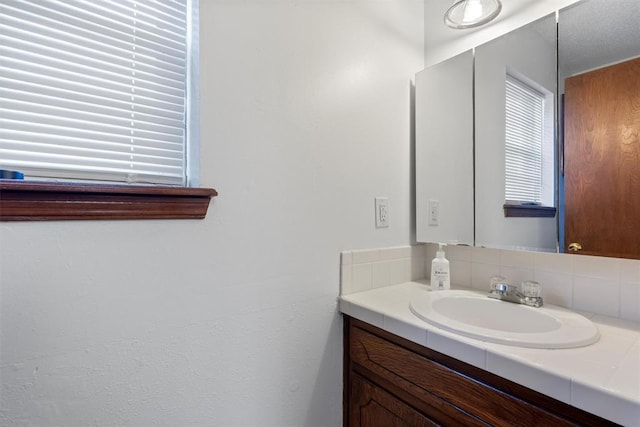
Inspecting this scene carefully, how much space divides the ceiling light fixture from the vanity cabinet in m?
1.15

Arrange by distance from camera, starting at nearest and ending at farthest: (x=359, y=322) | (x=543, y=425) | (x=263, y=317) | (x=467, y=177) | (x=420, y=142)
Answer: (x=543, y=425) < (x=263, y=317) < (x=359, y=322) < (x=467, y=177) < (x=420, y=142)

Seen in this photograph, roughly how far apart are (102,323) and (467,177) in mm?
1284

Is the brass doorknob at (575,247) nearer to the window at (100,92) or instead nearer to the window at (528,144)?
the window at (528,144)

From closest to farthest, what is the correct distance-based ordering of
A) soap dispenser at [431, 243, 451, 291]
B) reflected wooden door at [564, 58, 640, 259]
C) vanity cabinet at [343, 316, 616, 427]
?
1. vanity cabinet at [343, 316, 616, 427]
2. reflected wooden door at [564, 58, 640, 259]
3. soap dispenser at [431, 243, 451, 291]

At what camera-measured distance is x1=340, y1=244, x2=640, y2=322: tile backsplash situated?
3.03ft

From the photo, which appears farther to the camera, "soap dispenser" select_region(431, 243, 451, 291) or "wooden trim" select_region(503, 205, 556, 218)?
"soap dispenser" select_region(431, 243, 451, 291)

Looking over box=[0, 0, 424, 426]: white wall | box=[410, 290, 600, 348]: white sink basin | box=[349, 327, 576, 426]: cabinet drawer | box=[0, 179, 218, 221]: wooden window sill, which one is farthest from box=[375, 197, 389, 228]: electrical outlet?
box=[0, 179, 218, 221]: wooden window sill

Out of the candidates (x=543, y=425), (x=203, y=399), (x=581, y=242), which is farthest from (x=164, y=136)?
(x=581, y=242)

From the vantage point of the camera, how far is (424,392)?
85cm

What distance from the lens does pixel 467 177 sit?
4.00ft

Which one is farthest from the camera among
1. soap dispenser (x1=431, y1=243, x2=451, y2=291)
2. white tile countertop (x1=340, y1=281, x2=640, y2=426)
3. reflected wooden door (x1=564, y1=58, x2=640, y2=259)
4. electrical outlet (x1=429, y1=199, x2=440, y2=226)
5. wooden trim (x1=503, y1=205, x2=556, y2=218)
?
electrical outlet (x1=429, y1=199, x2=440, y2=226)

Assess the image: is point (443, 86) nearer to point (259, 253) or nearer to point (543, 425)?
point (259, 253)

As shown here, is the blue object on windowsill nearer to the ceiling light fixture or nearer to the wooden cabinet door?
the wooden cabinet door

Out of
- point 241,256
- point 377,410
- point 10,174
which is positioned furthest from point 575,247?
point 10,174
